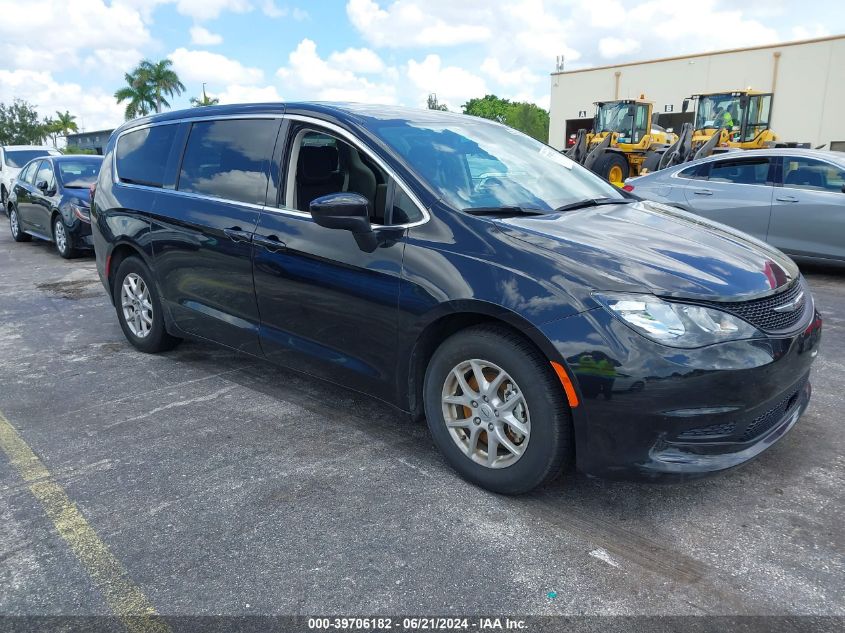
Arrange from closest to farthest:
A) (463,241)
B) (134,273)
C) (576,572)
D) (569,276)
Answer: (576,572) < (569,276) < (463,241) < (134,273)

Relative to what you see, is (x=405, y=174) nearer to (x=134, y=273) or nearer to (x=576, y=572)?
(x=576, y=572)

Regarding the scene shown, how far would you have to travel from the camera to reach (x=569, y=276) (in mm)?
2641

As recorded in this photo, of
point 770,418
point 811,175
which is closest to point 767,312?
point 770,418

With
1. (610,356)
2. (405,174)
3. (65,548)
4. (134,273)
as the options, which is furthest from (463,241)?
(134,273)

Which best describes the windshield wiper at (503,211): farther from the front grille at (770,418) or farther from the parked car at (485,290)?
the front grille at (770,418)

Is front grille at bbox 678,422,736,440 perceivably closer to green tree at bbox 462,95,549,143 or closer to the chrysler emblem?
the chrysler emblem

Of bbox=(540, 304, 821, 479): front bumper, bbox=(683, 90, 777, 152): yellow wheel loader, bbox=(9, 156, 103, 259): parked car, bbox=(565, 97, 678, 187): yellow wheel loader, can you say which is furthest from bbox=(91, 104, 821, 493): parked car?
bbox=(683, 90, 777, 152): yellow wheel loader

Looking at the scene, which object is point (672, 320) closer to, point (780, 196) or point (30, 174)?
point (780, 196)

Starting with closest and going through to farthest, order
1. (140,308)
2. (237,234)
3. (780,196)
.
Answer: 1. (237,234)
2. (140,308)
3. (780,196)

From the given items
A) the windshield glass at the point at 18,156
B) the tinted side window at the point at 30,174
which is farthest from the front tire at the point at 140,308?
the windshield glass at the point at 18,156

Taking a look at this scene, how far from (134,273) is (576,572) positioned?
387cm

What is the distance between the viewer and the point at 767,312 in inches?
107

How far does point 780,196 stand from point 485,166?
5.35 meters

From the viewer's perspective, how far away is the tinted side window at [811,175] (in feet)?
Result: 23.4
